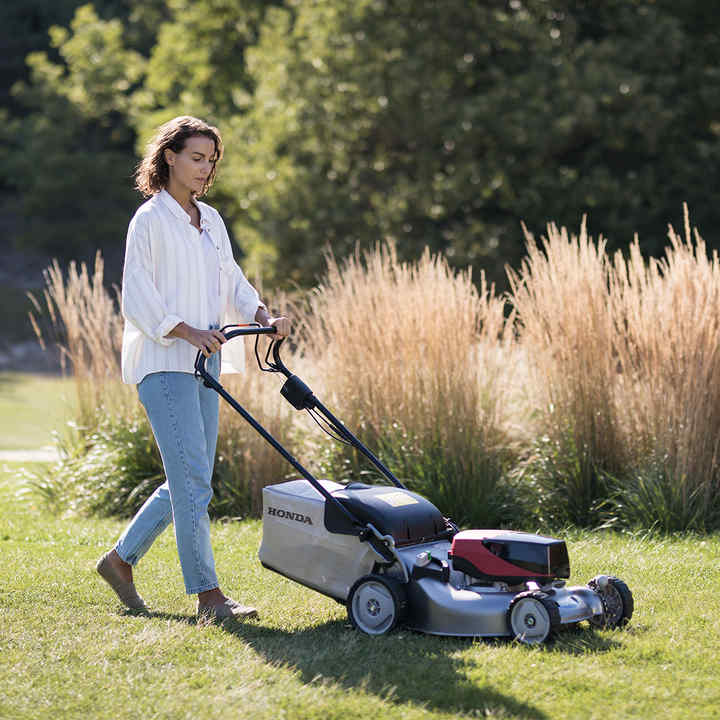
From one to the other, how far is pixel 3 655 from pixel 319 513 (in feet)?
3.88

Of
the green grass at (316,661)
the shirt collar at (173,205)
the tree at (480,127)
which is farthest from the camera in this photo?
the tree at (480,127)

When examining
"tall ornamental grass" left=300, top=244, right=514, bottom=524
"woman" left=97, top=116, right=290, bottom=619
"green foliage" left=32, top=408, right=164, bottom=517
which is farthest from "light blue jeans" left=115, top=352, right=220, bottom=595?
"green foliage" left=32, top=408, right=164, bottom=517

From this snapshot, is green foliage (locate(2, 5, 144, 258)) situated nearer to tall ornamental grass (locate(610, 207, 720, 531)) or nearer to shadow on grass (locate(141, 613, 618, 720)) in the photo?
tall ornamental grass (locate(610, 207, 720, 531))

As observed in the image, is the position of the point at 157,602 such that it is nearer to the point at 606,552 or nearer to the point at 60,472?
the point at 606,552

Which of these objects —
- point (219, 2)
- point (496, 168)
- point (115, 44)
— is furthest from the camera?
point (115, 44)

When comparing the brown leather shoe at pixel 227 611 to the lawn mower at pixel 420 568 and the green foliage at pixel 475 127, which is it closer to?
the lawn mower at pixel 420 568

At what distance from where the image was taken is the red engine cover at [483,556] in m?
3.80

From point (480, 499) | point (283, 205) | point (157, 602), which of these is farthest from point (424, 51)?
point (157, 602)

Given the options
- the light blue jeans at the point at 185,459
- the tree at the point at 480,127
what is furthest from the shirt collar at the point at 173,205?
the tree at the point at 480,127

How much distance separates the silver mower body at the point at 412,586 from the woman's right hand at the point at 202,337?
2.19 ft

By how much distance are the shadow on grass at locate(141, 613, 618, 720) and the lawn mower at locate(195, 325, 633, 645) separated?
0.06 meters

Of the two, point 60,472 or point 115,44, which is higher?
point 115,44

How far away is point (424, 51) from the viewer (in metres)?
15.7

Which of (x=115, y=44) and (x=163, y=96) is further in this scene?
(x=115, y=44)
